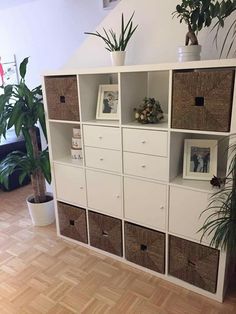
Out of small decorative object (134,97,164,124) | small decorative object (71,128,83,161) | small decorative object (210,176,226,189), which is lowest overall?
small decorative object (210,176,226,189)

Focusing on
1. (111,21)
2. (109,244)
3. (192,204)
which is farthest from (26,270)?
(111,21)

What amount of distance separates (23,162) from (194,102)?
162 centimetres

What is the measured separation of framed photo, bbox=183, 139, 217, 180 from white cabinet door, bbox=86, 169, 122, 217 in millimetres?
493

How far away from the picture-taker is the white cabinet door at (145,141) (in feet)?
5.71

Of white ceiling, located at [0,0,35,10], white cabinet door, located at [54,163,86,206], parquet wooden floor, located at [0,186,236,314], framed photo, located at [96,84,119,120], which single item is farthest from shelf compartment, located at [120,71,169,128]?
white ceiling, located at [0,0,35,10]

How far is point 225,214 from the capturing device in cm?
158

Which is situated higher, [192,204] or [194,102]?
[194,102]

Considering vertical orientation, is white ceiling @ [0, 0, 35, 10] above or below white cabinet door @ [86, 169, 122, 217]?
above

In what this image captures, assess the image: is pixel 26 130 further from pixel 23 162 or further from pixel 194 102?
pixel 194 102

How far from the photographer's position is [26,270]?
213 centimetres

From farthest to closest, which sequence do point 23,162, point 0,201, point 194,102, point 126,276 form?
1. point 0,201
2. point 23,162
3. point 126,276
4. point 194,102

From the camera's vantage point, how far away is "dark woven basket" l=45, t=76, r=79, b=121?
6.72 ft

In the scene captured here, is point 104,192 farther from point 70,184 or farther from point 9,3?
point 9,3

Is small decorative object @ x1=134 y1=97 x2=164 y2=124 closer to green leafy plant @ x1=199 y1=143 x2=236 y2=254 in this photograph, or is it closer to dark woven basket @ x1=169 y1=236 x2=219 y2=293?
green leafy plant @ x1=199 y1=143 x2=236 y2=254
